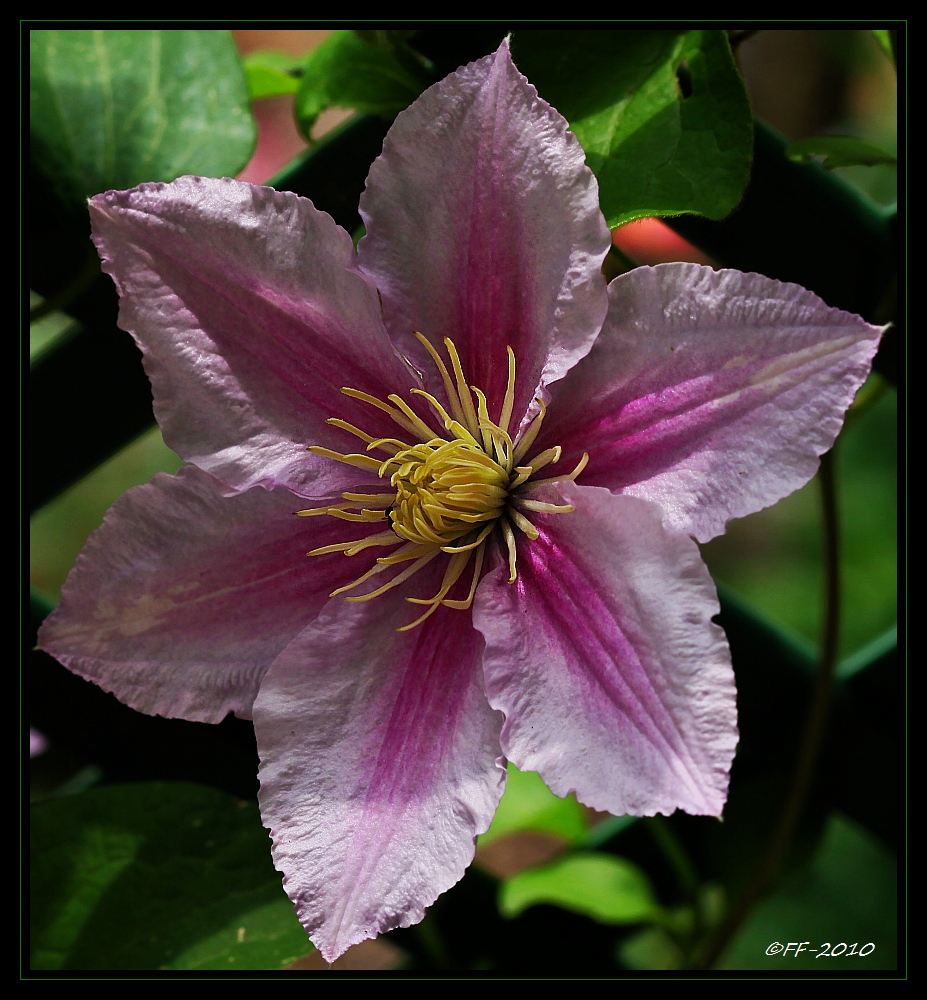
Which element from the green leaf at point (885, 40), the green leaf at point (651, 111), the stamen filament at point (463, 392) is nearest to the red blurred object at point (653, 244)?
the green leaf at point (885, 40)

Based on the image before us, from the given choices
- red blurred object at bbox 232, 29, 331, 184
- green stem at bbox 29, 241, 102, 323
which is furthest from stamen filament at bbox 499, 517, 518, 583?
red blurred object at bbox 232, 29, 331, 184

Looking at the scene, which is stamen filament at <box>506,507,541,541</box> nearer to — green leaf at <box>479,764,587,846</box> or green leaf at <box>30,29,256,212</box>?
green leaf at <box>30,29,256,212</box>

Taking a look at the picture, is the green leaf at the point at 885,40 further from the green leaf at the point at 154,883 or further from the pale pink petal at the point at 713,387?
the green leaf at the point at 154,883

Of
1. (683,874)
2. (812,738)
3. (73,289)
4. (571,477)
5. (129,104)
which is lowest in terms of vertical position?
(683,874)

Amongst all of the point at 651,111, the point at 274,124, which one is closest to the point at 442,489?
the point at 651,111

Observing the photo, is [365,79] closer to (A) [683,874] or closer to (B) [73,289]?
(B) [73,289]
